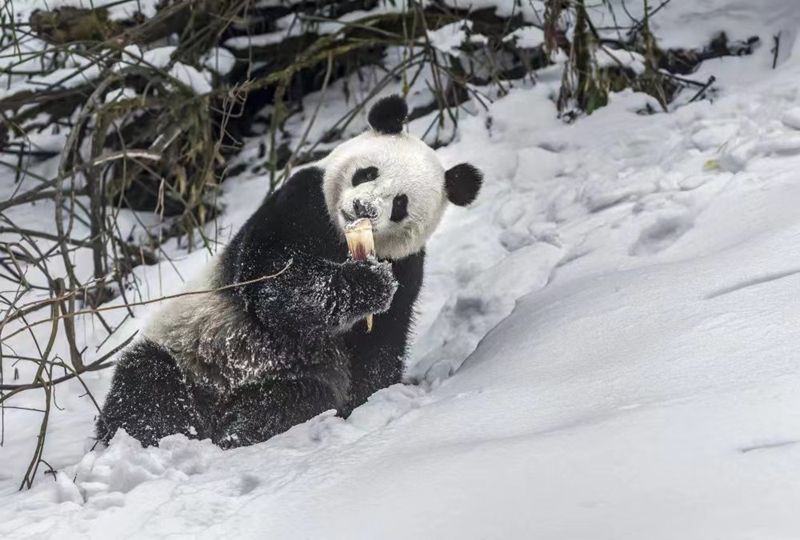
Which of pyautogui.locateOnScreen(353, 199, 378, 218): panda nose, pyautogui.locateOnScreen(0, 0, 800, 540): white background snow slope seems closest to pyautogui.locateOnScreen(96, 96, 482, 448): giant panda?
pyautogui.locateOnScreen(353, 199, 378, 218): panda nose

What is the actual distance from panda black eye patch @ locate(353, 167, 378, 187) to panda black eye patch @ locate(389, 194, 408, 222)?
0.12 metres

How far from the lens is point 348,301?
3682 millimetres

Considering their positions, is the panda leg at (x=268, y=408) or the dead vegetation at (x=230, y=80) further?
the dead vegetation at (x=230, y=80)

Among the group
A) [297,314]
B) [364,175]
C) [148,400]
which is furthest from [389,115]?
[148,400]

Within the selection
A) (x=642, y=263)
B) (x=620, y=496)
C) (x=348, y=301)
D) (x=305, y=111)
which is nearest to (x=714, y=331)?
Result: (x=620, y=496)

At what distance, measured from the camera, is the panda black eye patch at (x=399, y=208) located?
3.82 metres

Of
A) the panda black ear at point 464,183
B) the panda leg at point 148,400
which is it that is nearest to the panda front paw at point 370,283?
the panda black ear at point 464,183

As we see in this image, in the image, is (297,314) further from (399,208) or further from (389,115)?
(389,115)

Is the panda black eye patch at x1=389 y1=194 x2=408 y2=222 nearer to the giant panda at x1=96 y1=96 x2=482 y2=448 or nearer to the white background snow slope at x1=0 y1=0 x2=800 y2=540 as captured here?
the giant panda at x1=96 y1=96 x2=482 y2=448

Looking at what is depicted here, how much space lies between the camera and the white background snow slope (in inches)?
77.7

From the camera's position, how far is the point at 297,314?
372 cm

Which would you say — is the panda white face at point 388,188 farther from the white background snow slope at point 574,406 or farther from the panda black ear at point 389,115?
the white background snow slope at point 574,406

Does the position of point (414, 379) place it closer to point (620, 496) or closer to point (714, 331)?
point (714, 331)

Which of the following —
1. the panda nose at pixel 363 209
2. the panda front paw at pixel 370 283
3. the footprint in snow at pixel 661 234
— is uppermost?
the panda nose at pixel 363 209
